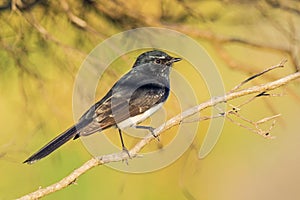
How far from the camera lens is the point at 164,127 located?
2.48 meters

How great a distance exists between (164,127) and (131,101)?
1.18ft

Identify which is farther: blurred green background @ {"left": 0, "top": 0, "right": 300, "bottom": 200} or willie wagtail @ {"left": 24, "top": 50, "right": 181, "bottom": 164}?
blurred green background @ {"left": 0, "top": 0, "right": 300, "bottom": 200}

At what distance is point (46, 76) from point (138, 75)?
44cm

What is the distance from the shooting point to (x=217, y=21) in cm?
327

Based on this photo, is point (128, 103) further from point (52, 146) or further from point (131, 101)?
point (52, 146)

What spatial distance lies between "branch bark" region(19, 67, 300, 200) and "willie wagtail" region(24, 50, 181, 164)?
0.09m

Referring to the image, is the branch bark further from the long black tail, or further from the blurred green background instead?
the blurred green background

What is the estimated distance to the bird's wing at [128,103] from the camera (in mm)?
2742

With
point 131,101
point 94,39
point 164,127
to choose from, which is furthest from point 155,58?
point 164,127

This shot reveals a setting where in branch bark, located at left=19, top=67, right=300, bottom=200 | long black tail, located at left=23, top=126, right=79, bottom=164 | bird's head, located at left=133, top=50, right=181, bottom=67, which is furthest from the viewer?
bird's head, located at left=133, top=50, right=181, bottom=67

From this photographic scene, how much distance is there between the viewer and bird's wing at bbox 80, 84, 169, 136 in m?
2.74

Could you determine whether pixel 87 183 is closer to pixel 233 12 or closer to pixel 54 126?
pixel 54 126

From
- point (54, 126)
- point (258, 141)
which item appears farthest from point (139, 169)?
point (258, 141)

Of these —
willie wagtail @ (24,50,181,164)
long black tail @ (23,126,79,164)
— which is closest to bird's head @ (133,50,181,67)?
willie wagtail @ (24,50,181,164)
